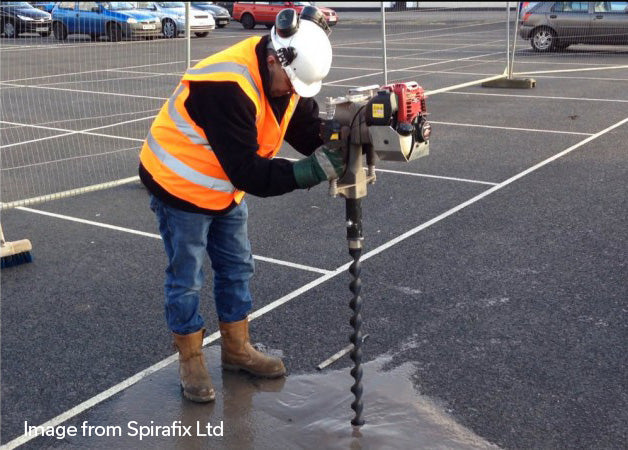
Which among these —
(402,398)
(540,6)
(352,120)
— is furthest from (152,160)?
(540,6)

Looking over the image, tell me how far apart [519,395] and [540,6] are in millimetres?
18435

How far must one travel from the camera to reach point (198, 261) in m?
4.20

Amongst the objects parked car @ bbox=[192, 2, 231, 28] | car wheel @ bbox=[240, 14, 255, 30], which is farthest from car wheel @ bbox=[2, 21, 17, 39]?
parked car @ bbox=[192, 2, 231, 28]

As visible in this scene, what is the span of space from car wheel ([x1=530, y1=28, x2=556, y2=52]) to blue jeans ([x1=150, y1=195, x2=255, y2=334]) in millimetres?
18545

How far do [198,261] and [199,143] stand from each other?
0.60m

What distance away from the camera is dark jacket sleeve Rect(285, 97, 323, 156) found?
4.39 m

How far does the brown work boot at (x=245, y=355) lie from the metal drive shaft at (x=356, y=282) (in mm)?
615

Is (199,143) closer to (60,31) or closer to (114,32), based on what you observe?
(114,32)

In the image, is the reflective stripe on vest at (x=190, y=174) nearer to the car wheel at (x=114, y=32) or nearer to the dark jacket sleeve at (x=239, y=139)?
the dark jacket sleeve at (x=239, y=139)

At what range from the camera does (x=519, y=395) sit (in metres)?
4.34

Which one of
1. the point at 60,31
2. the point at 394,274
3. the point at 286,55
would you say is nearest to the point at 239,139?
the point at 286,55

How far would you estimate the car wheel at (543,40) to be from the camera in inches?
837

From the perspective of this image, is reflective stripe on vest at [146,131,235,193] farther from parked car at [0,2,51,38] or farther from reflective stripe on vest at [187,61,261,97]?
parked car at [0,2,51,38]

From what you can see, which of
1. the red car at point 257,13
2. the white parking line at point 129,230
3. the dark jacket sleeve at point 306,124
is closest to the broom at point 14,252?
the white parking line at point 129,230
